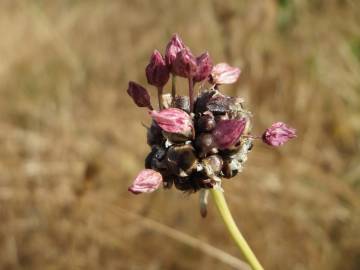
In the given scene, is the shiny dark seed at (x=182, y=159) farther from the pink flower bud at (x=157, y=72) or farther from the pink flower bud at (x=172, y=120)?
the pink flower bud at (x=157, y=72)

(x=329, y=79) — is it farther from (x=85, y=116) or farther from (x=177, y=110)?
(x=177, y=110)

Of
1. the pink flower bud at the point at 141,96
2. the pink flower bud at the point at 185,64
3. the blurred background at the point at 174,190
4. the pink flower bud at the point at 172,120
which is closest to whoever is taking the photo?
the pink flower bud at the point at 172,120

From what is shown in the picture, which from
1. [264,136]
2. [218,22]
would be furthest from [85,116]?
[264,136]

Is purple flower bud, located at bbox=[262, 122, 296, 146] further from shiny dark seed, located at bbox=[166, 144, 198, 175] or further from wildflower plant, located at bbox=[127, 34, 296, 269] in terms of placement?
shiny dark seed, located at bbox=[166, 144, 198, 175]

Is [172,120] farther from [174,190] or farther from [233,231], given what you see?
[174,190]

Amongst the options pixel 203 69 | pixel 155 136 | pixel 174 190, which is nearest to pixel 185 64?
pixel 203 69

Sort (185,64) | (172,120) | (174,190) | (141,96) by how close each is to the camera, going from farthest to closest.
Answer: (174,190) < (141,96) < (185,64) < (172,120)

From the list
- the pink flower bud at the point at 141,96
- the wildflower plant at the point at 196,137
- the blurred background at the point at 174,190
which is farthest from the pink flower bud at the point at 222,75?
the blurred background at the point at 174,190
